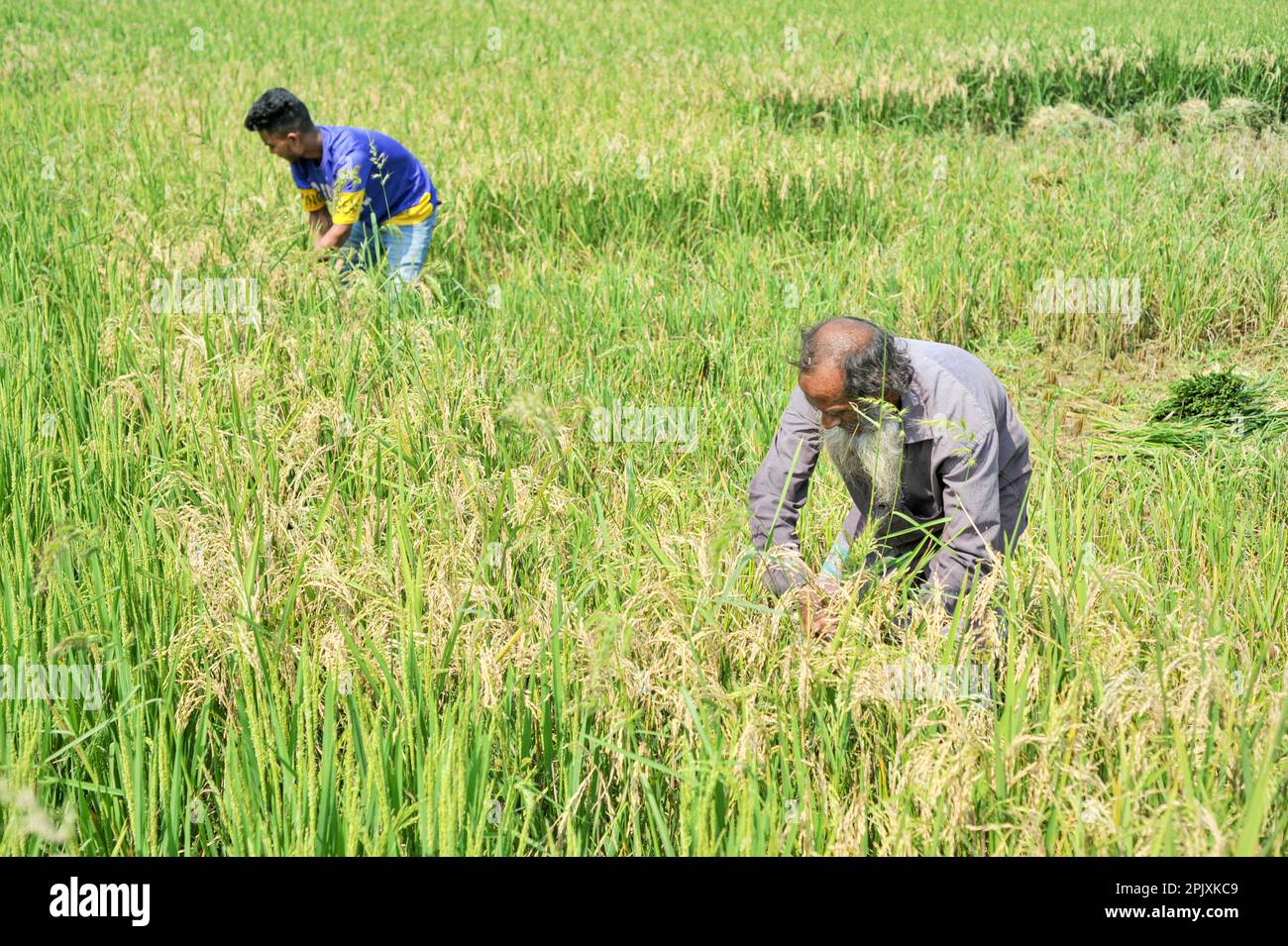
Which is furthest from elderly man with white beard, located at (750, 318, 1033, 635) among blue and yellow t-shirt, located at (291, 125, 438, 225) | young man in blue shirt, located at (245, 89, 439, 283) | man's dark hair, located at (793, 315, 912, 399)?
blue and yellow t-shirt, located at (291, 125, 438, 225)

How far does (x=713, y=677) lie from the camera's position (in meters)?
2.27

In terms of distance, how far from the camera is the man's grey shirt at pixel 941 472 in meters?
2.54

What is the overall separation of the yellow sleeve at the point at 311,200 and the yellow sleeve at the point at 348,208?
314 mm

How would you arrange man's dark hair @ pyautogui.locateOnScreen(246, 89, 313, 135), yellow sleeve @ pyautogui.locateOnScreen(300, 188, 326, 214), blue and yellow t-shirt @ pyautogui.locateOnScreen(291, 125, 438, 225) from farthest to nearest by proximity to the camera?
yellow sleeve @ pyautogui.locateOnScreen(300, 188, 326, 214)
blue and yellow t-shirt @ pyautogui.locateOnScreen(291, 125, 438, 225)
man's dark hair @ pyautogui.locateOnScreen(246, 89, 313, 135)

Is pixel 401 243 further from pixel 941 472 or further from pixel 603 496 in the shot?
pixel 941 472

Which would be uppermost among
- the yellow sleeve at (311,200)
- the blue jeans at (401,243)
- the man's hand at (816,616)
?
the yellow sleeve at (311,200)

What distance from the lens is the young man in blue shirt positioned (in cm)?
481

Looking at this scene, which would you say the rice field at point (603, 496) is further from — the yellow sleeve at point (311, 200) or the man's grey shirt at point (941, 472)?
the yellow sleeve at point (311, 200)

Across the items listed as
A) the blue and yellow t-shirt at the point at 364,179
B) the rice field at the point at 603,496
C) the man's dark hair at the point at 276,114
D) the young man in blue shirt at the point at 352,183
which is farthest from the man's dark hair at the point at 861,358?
the man's dark hair at the point at 276,114

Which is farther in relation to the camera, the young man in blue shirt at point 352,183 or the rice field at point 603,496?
the young man in blue shirt at point 352,183

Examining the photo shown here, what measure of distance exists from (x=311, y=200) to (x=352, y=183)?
0.50 metres

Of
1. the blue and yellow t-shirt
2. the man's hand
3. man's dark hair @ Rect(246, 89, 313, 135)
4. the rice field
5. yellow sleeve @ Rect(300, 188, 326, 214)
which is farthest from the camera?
yellow sleeve @ Rect(300, 188, 326, 214)

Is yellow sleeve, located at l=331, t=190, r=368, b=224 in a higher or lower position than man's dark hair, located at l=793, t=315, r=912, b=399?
higher

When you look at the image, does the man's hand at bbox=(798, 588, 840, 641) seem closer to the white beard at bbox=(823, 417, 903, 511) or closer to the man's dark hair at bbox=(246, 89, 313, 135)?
the white beard at bbox=(823, 417, 903, 511)
